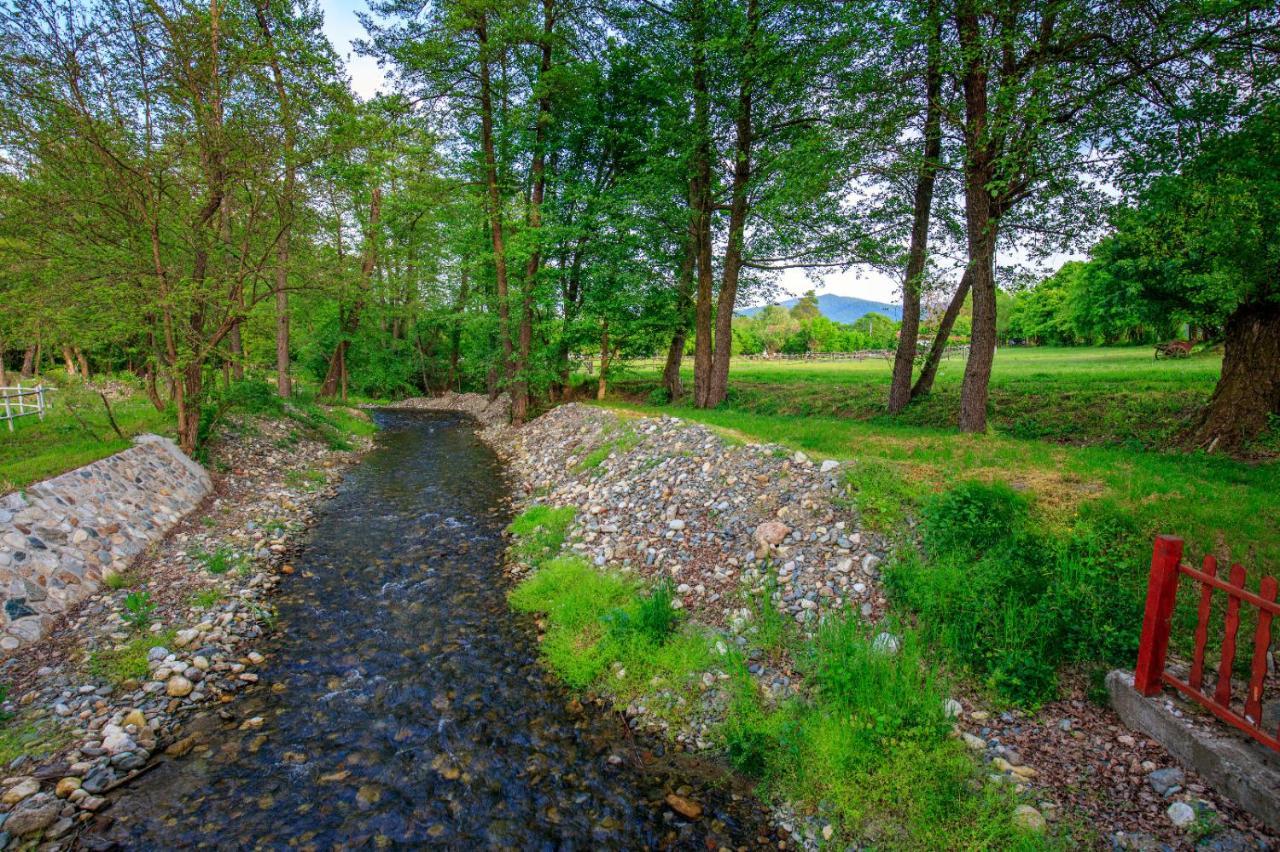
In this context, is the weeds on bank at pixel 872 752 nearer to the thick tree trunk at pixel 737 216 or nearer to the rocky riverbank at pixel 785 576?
the rocky riverbank at pixel 785 576

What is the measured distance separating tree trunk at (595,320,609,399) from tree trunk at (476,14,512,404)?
355 cm

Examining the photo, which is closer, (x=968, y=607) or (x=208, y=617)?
(x=968, y=607)

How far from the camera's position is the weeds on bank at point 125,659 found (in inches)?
217

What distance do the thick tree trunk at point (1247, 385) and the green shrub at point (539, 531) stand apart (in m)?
11.4

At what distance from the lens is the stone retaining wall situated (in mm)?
6203

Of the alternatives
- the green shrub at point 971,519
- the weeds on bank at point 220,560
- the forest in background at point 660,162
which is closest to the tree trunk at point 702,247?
the forest in background at point 660,162

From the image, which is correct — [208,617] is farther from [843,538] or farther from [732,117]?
[732,117]

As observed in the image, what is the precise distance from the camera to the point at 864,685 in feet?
16.4

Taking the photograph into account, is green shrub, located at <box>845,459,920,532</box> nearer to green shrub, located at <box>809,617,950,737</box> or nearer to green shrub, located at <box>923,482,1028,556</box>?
green shrub, located at <box>923,482,1028,556</box>

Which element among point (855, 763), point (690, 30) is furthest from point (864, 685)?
point (690, 30)

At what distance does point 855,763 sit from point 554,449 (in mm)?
12231

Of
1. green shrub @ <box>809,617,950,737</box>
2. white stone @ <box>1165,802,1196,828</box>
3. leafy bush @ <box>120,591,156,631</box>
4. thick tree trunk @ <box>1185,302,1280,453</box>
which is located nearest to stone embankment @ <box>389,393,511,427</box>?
leafy bush @ <box>120,591,156,631</box>

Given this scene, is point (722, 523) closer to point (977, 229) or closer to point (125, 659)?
point (125, 659)

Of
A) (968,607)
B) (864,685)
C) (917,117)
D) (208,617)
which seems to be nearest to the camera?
(864,685)
